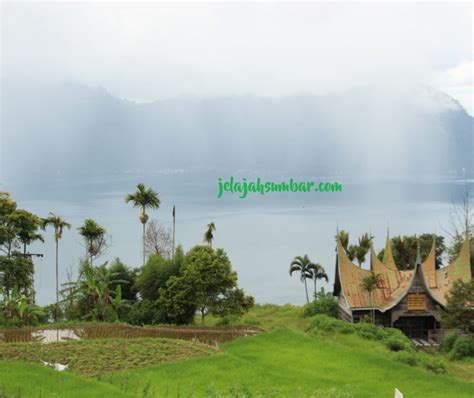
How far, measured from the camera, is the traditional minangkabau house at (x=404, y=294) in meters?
27.8

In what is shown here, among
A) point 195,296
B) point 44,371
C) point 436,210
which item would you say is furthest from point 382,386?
point 436,210

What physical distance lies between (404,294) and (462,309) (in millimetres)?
3184

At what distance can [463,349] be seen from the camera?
2470cm

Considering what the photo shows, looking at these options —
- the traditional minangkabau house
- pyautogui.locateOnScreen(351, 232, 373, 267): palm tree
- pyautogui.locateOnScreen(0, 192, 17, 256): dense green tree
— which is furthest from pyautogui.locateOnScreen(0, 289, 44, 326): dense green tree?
pyautogui.locateOnScreen(351, 232, 373, 267): palm tree

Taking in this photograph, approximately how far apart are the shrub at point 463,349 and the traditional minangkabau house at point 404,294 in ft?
8.26

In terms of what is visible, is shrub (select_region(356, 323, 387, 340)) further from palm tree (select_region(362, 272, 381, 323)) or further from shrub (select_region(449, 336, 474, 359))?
shrub (select_region(449, 336, 474, 359))

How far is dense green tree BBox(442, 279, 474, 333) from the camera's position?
2489cm

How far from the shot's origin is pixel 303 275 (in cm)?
3525

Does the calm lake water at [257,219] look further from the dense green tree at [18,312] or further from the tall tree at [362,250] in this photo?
the tall tree at [362,250]

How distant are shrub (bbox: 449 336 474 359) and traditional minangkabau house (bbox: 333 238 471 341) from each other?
252 cm

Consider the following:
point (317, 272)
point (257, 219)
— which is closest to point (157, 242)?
point (317, 272)

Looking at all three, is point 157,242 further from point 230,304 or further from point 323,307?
point 230,304

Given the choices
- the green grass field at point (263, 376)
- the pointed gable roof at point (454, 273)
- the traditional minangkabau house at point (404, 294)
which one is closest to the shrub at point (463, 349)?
the green grass field at point (263, 376)

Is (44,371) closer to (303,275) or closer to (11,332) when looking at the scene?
(11,332)
